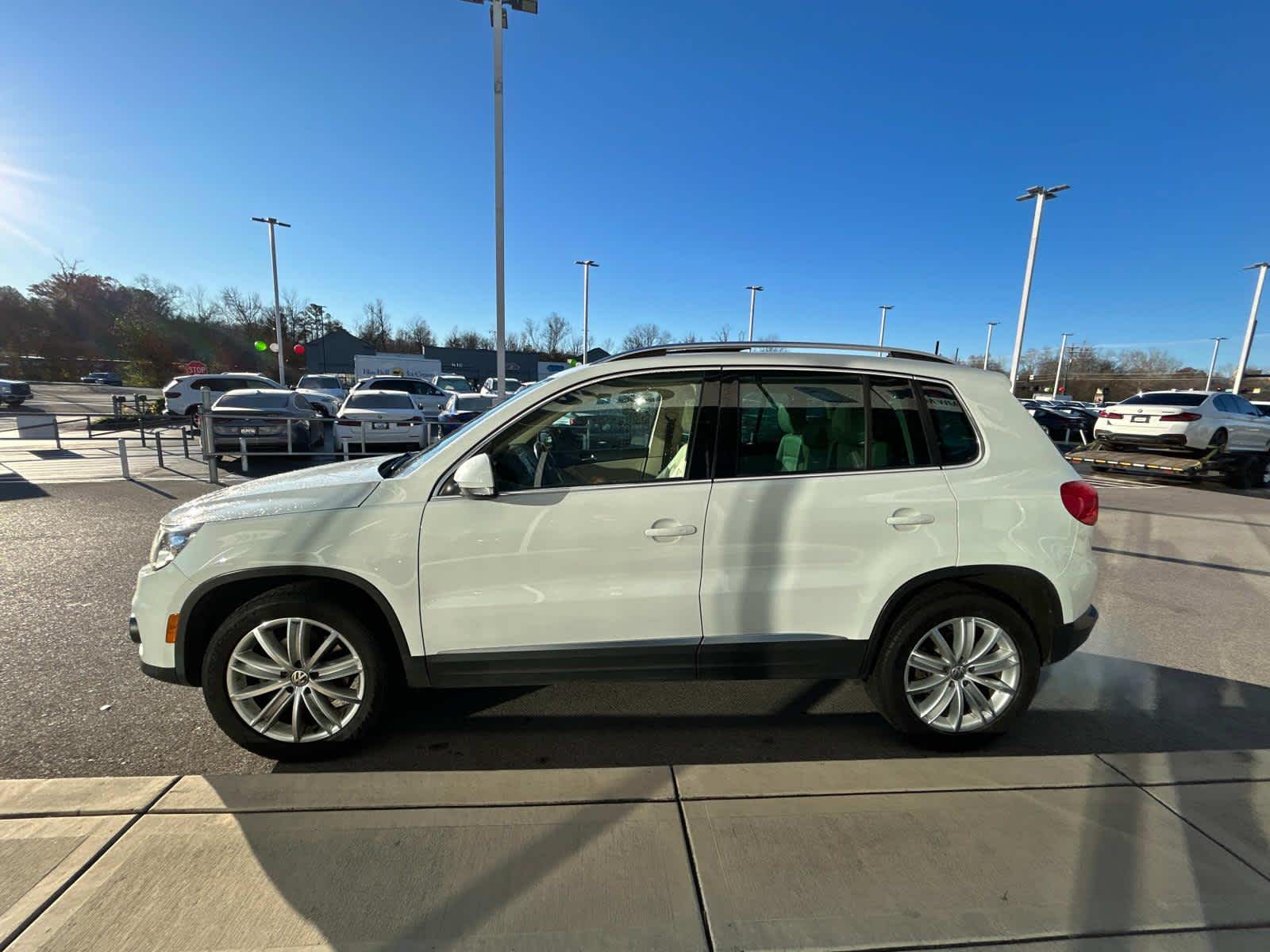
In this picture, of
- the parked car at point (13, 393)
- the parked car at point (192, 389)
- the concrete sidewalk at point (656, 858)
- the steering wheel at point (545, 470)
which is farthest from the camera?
the parked car at point (13, 393)

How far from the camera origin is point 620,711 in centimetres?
319

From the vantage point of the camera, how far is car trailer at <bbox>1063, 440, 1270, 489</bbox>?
1093 cm

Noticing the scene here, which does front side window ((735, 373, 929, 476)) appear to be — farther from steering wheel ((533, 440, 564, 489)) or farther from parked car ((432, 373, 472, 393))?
parked car ((432, 373, 472, 393))

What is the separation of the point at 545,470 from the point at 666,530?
0.77 metres

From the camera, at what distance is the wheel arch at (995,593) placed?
271 cm

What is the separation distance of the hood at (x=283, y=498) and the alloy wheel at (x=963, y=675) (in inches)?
103

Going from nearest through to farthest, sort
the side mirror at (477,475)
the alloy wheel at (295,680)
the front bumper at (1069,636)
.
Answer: the side mirror at (477,475) → the alloy wheel at (295,680) → the front bumper at (1069,636)

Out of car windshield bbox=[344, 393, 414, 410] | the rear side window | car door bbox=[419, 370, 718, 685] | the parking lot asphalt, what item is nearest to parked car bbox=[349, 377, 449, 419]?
car windshield bbox=[344, 393, 414, 410]

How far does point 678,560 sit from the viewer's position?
259cm

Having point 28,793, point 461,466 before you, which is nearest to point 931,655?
point 461,466

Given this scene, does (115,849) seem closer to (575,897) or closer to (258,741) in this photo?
(258,741)

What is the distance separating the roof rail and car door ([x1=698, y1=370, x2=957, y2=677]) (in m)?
0.24

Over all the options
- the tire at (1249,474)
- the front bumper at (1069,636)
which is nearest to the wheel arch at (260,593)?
the front bumper at (1069,636)

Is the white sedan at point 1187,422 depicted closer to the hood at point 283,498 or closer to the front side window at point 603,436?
the front side window at point 603,436
